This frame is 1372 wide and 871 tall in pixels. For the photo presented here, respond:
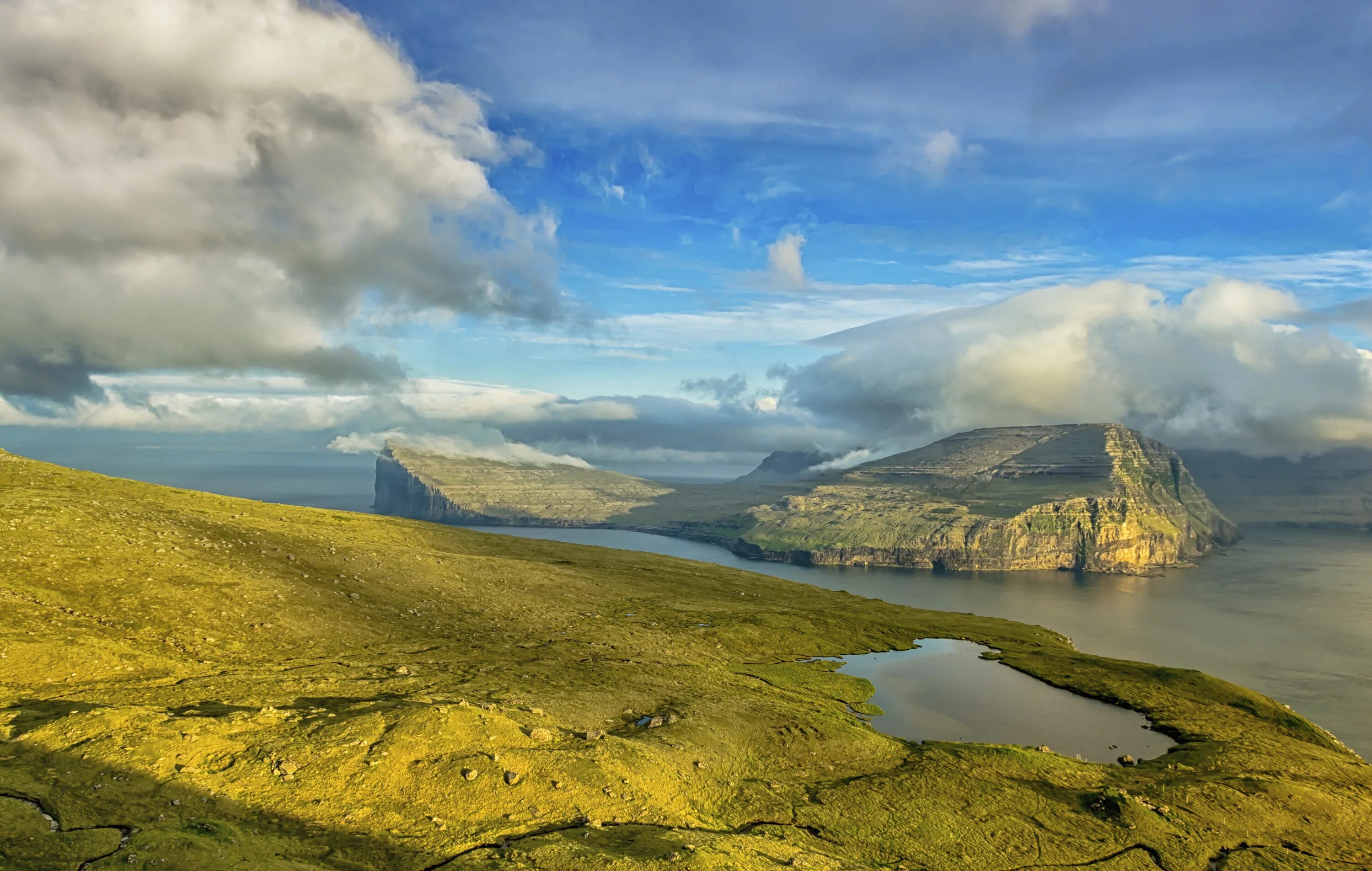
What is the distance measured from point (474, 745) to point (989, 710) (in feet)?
222

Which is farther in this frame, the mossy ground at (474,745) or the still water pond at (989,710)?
the still water pond at (989,710)

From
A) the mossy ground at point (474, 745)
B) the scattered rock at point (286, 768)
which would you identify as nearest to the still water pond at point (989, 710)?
the mossy ground at point (474, 745)

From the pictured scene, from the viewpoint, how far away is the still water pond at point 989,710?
7038 centimetres

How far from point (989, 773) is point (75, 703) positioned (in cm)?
5805

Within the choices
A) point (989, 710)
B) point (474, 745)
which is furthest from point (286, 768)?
point (989, 710)

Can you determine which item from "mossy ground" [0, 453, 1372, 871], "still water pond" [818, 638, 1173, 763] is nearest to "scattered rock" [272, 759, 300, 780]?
"mossy ground" [0, 453, 1372, 871]

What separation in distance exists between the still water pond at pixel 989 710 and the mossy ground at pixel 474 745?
4551 millimetres

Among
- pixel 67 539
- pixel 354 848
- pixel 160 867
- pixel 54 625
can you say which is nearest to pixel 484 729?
pixel 354 848

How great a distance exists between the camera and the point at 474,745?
37406 millimetres

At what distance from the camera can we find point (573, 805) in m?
33.9

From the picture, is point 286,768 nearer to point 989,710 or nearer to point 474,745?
point 474,745

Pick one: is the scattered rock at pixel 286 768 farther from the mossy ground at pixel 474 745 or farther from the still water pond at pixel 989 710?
the still water pond at pixel 989 710

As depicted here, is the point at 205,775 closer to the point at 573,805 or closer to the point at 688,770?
the point at 573,805

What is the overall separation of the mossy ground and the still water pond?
14.9 feet
